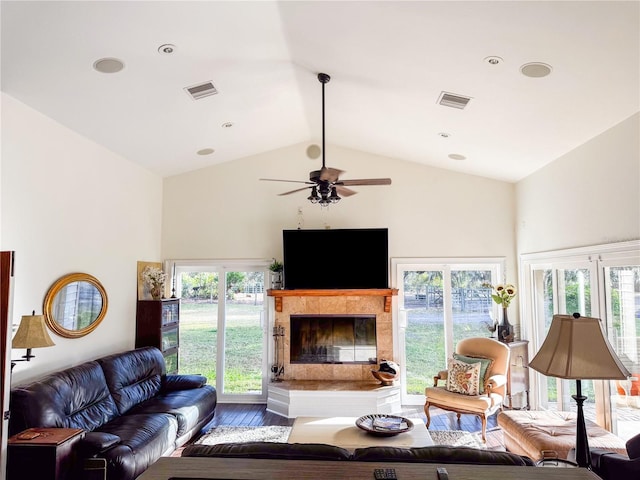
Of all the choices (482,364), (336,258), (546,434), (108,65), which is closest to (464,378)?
(482,364)

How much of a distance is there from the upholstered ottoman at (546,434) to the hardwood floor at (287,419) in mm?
880

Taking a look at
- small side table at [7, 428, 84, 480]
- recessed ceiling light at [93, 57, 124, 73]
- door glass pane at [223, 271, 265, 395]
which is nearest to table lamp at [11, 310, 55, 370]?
small side table at [7, 428, 84, 480]

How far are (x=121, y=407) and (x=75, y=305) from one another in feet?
4.02

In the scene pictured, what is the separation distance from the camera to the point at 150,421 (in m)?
3.98

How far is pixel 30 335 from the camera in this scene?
340cm

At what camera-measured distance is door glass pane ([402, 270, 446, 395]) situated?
627 cm

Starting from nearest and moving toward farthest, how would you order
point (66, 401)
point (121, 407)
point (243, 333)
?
point (66, 401)
point (121, 407)
point (243, 333)

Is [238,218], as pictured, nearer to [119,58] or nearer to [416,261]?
[416,261]

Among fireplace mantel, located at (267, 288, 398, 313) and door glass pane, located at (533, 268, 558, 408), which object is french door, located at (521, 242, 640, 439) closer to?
door glass pane, located at (533, 268, 558, 408)

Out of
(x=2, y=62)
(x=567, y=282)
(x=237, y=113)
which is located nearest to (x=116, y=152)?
(x=237, y=113)

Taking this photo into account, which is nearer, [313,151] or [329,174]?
[329,174]

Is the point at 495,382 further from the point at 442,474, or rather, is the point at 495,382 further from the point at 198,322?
the point at 198,322

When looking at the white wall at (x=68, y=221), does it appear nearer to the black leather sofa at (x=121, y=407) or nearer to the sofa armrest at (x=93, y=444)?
the black leather sofa at (x=121, y=407)

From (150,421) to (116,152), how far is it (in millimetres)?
3333
